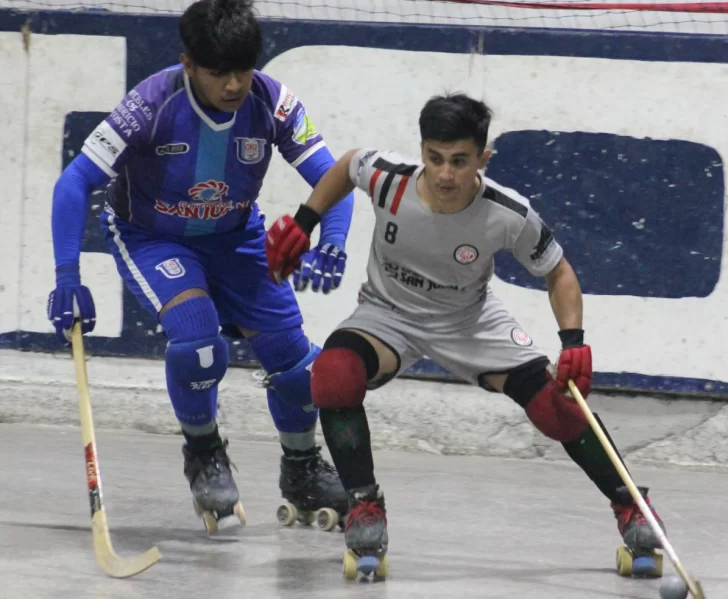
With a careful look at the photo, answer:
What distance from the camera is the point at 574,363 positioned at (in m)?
3.84

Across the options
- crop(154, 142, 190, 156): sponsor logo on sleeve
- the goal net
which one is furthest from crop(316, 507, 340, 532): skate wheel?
the goal net

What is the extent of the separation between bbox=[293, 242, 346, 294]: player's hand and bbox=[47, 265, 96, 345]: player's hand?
2.03 feet

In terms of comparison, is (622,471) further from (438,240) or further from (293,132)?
(293,132)

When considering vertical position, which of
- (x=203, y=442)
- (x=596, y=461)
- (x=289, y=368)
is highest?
(x=289, y=368)

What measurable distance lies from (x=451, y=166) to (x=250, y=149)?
0.78 meters

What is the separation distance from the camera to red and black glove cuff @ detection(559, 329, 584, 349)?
153 inches

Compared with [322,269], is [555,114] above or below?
above

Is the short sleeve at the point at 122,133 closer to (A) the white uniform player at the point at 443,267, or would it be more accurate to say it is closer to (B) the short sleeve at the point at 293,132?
(B) the short sleeve at the point at 293,132

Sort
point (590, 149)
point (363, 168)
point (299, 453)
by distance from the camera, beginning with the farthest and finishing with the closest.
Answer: point (590, 149) < point (299, 453) < point (363, 168)

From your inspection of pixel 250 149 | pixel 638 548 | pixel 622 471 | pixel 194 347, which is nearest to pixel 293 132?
pixel 250 149

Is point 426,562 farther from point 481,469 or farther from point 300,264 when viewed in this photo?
point 481,469

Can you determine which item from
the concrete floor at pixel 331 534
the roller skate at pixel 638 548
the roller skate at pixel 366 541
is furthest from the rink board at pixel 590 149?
the roller skate at pixel 366 541

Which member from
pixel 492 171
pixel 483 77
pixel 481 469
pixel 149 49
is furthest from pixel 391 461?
pixel 149 49

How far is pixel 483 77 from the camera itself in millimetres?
5762
